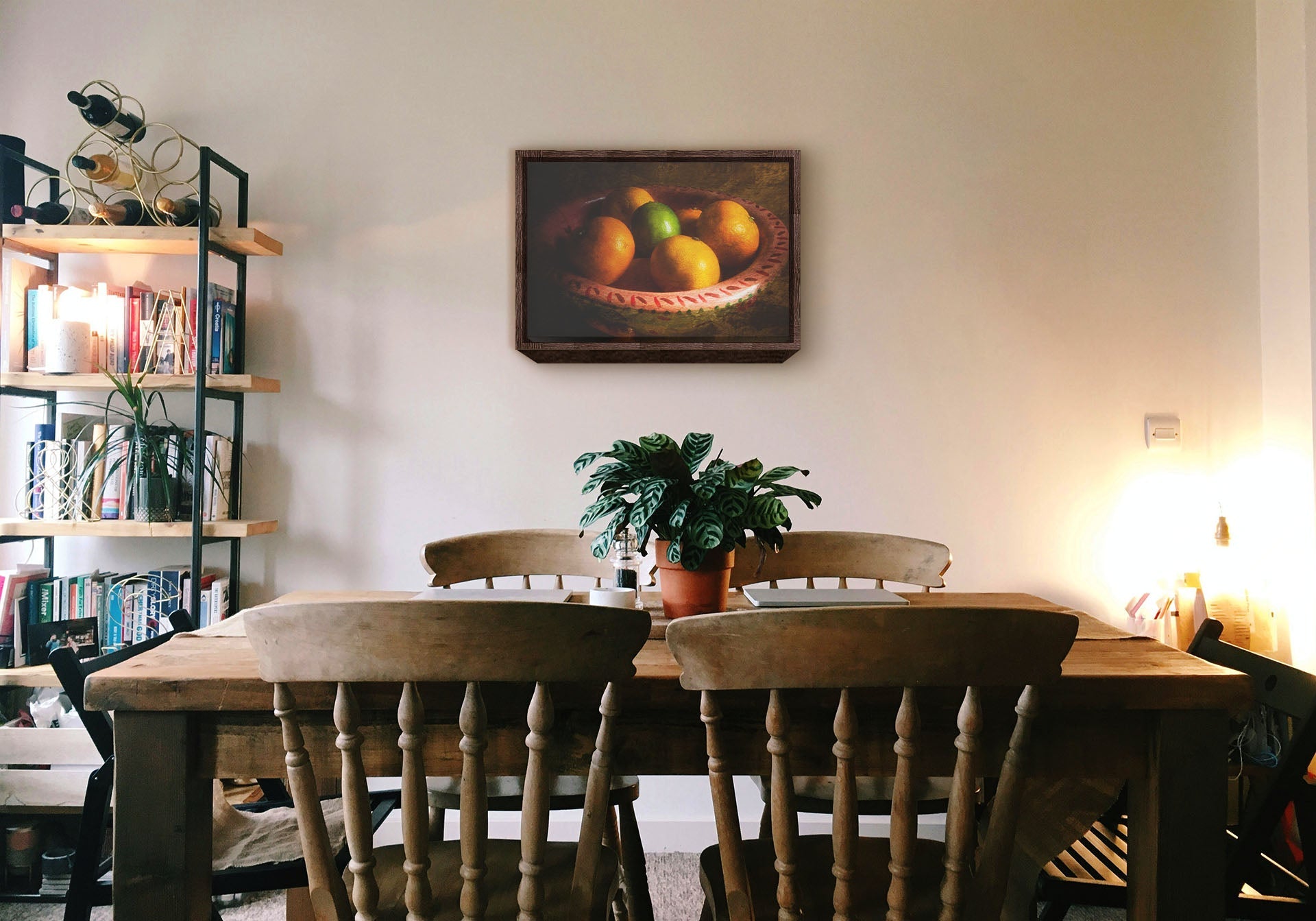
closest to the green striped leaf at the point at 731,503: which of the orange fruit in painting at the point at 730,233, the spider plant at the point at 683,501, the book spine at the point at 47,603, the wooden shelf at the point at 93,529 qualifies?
the spider plant at the point at 683,501

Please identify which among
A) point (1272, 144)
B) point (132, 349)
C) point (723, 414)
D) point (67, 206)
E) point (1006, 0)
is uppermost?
point (1006, 0)

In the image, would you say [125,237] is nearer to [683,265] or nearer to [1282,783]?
[683,265]

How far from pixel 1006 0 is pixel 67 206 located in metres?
2.85

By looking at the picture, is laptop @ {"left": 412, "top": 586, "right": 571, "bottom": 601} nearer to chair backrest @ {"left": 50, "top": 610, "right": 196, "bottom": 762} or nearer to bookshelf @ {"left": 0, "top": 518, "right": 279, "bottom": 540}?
chair backrest @ {"left": 50, "top": 610, "right": 196, "bottom": 762}

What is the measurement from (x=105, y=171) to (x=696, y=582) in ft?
6.93

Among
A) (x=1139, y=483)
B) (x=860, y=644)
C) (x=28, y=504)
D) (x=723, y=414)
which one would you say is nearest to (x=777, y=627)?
(x=860, y=644)

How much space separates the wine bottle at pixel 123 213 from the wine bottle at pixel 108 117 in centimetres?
20

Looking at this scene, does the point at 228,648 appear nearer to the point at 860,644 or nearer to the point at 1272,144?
the point at 860,644

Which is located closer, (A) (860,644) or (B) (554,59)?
(A) (860,644)

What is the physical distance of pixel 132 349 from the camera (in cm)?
243

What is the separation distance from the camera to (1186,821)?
1174 mm

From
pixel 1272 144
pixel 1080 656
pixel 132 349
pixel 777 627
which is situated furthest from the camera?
pixel 1272 144

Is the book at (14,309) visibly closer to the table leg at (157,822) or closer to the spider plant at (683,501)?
the table leg at (157,822)

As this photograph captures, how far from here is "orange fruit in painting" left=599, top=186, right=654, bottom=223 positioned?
104 inches
